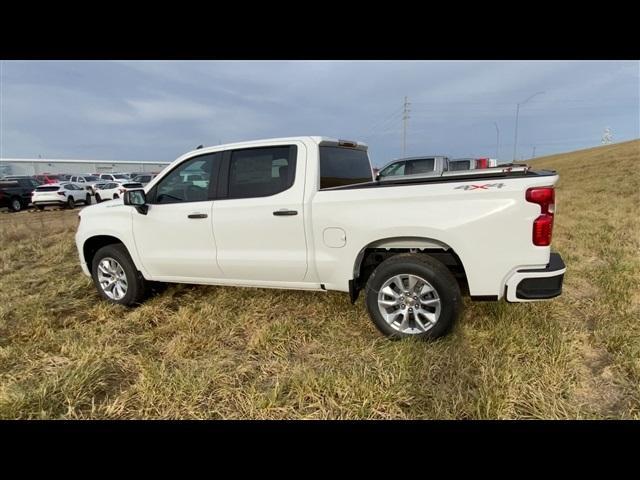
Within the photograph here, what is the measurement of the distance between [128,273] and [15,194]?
767 inches

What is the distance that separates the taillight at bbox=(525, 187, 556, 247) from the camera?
8.78 ft

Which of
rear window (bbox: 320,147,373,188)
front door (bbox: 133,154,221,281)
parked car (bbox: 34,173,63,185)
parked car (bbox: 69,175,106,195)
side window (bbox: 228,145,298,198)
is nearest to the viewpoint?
side window (bbox: 228,145,298,198)

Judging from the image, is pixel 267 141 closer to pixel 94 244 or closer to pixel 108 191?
pixel 94 244

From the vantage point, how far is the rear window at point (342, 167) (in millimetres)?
3639

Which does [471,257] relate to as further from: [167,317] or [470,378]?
[167,317]

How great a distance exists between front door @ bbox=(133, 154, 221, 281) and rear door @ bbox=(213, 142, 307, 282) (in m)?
0.15

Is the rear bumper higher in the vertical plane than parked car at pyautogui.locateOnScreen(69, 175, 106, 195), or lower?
lower

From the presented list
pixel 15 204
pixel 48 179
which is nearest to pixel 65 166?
pixel 48 179

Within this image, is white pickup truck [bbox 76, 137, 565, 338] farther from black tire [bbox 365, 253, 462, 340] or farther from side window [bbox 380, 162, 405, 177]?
side window [bbox 380, 162, 405, 177]


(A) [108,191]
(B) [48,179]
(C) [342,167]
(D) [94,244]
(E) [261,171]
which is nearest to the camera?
(E) [261,171]

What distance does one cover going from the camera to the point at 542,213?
107 inches

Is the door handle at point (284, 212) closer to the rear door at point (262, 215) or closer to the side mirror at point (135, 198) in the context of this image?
the rear door at point (262, 215)

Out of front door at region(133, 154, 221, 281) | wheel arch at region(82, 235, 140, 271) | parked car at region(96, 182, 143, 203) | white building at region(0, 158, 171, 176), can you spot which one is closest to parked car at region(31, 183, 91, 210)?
parked car at region(96, 182, 143, 203)
